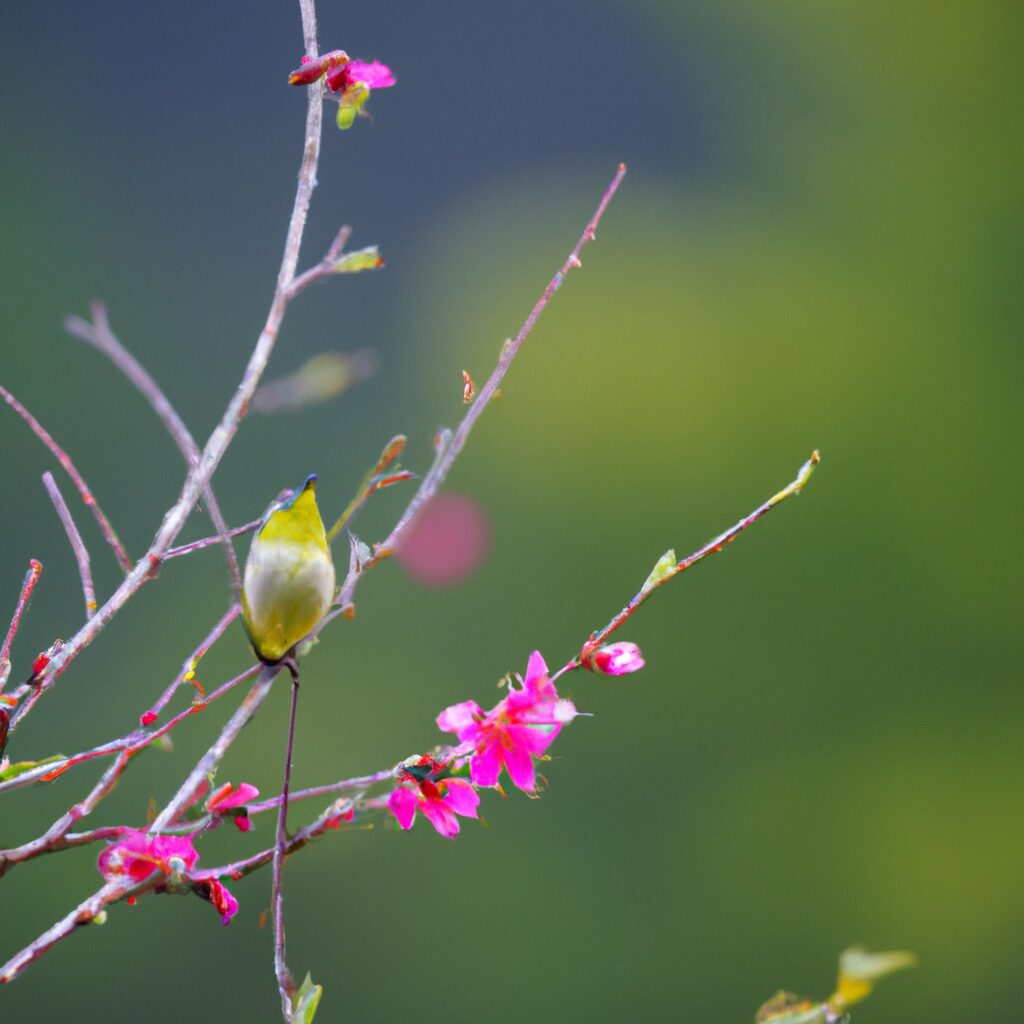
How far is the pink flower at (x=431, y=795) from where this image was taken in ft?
1.35

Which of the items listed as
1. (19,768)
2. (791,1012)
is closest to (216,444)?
(19,768)

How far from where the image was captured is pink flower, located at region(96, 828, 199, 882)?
1.24 feet

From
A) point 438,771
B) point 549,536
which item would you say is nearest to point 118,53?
point 549,536

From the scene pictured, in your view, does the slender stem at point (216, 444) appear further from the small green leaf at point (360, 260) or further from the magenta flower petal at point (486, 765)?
the magenta flower petal at point (486, 765)

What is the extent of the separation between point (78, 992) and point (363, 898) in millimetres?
585

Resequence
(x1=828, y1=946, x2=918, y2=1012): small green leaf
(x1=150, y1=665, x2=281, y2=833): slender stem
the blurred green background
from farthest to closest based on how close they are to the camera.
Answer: the blurred green background, (x1=150, y1=665, x2=281, y2=833): slender stem, (x1=828, y1=946, x2=918, y2=1012): small green leaf

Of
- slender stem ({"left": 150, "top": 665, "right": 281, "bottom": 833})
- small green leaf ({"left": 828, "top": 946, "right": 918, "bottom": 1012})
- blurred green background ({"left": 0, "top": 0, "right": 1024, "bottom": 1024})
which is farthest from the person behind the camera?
blurred green background ({"left": 0, "top": 0, "right": 1024, "bottom": 1024})

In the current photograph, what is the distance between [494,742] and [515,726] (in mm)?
10

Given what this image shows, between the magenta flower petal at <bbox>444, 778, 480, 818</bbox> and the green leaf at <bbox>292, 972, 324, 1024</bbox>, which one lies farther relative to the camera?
the magenta flower petal at <bbox>444, 778, 480, 818</bbox>

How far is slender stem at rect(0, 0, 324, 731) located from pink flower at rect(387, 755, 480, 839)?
110 millimetres

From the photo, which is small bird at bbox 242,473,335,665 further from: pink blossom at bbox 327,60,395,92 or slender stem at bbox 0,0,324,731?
pink blossom at bbox 327,60,395,92

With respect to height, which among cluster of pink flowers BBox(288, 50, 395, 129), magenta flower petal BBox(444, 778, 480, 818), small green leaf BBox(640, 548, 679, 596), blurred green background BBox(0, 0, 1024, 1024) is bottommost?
magenta flower petal BBox(444, 778, 480, 818)

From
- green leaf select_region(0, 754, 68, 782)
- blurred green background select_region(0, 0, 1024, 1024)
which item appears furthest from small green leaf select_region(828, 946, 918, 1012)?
blurred green background select_region(0, 0, 1024, 1024)

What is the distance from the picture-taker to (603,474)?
2.59 metres
